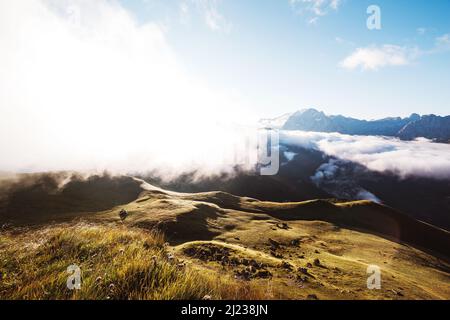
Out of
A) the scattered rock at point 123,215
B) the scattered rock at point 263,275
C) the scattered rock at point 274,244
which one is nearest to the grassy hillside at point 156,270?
the scattered rock at point 263,275

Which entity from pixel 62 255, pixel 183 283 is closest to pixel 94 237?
pixel 62 255

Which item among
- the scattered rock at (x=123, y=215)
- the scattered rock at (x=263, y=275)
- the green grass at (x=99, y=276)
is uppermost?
the green grass at (x=99, y=276)

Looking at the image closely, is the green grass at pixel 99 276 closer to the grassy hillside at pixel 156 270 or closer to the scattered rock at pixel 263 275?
the grassy hillside at pixel 156 270

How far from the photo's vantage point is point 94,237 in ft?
35.4

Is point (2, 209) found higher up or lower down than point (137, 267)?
lower down

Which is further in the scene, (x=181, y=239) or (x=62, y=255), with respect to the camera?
(x=181, y=239)

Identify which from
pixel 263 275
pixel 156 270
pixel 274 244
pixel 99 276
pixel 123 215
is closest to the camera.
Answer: pixel 99 276

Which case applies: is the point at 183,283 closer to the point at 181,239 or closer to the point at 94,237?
the point at 94,237

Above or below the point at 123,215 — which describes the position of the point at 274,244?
above

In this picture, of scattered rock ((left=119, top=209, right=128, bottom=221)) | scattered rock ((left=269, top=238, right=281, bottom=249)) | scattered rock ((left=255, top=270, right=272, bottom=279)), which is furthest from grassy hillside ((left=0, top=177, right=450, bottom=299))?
scattered rock ((left=119, top=209, right=128, bottom=221))

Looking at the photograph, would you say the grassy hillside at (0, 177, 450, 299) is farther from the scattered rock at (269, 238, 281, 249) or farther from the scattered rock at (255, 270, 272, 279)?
the scattered rock at (269, 238, 281, 249)

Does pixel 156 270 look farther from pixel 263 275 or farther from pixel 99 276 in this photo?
pixel 263 275

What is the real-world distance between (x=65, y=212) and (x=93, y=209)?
867 centimetres

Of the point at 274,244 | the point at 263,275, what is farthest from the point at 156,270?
the point at 274,244
